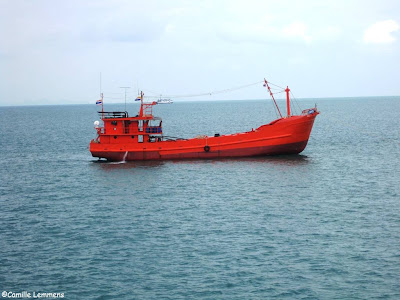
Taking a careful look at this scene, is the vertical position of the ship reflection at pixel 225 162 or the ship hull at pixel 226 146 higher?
the ship hull at pixel 226 146

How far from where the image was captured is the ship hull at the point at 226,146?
63.8 metres

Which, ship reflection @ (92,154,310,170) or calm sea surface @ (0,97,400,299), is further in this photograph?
ship reflection @ (92,154,310,170)

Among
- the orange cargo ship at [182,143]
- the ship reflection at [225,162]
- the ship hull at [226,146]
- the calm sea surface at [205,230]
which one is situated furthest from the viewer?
the orange cargo ship at [182,143]

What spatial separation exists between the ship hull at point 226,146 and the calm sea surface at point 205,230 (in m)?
2.21

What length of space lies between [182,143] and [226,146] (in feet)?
17.9

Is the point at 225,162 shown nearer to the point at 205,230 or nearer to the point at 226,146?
the point at 226,146

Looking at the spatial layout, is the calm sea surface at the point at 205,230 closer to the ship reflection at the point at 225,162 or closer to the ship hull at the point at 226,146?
the ship reflection at the point at 225,162

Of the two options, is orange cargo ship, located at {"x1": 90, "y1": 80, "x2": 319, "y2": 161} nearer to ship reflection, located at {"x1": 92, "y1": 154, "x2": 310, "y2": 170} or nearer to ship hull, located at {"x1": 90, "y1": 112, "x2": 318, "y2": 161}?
ship hull, located at {"x1": 90, "y1": 112, "x2": 318, "y2": 161}

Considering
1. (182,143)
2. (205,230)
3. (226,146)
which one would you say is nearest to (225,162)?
(226,146)

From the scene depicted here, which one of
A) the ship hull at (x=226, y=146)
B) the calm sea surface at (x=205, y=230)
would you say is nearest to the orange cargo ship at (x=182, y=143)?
the ship hull at (x=226, y=146)

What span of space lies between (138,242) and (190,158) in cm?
3136

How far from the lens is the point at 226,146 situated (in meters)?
64.8

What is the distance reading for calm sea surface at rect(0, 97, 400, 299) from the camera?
93.3 feet

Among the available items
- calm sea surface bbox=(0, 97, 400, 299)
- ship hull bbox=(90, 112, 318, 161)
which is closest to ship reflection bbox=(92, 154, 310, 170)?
calm sea surface bbox=(0, 97, 400, 299)
